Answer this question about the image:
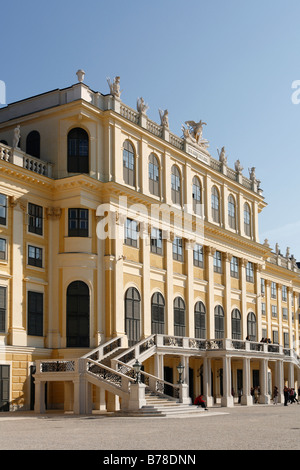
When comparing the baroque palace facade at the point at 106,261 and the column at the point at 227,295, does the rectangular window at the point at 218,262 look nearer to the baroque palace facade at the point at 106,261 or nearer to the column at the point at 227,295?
the baroque palace facade at the point at 106,261

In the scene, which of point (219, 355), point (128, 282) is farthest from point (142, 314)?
point (219, 355)

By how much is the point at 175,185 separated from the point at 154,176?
2.74 meters

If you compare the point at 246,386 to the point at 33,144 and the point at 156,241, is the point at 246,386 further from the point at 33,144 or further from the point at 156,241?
the point at 33,144

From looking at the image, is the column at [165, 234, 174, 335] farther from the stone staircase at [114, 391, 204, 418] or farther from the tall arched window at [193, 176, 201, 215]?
the stone staircase at [114, 391, 204, 418]

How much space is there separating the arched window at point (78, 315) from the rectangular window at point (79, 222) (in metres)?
2.80

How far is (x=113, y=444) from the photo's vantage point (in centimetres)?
1805

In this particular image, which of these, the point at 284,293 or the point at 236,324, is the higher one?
the point at 284,293

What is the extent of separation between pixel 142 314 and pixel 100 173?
8.73m

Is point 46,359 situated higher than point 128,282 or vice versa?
point 128,282

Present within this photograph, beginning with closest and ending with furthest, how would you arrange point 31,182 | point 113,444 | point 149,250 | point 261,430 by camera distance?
point 113,444 < point 261,430 < point 31,182 < point 149,250

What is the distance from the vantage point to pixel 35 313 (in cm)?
3759

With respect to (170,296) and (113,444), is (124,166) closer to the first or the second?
(170,296)

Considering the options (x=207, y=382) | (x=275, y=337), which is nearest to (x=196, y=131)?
(x=207, y=382)

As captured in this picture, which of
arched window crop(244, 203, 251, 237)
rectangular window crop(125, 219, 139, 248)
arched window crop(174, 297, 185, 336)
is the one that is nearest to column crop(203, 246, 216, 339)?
arched window crop(174, 297, 185, 336)
